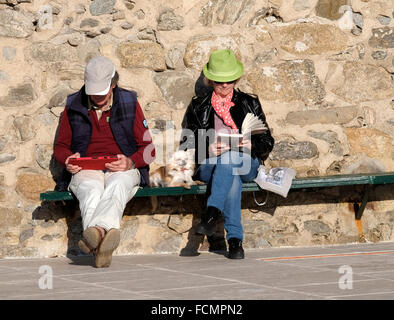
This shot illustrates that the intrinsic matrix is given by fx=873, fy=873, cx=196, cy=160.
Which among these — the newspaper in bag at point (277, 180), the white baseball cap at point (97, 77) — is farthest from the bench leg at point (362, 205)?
the white baseball cap at point (97, 77)

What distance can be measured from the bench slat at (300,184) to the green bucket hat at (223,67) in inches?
29.1

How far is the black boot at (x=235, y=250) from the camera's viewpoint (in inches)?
220

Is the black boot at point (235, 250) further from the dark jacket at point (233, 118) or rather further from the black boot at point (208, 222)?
the dark jacket at point (233, 118)

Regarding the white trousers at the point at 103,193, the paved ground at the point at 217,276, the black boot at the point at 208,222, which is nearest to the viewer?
the paved ground at the point at 217,276

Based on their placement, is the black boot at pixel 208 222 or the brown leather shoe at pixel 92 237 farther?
the black boot at pixel 208 222

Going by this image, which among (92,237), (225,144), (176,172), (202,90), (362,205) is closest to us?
(92,237)

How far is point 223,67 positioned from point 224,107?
10.9 inches

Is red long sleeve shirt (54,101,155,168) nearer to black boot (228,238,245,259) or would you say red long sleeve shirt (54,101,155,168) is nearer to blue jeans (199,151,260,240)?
blue jeans (199,151,260,240)

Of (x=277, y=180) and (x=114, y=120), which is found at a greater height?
(x=114, y=120)

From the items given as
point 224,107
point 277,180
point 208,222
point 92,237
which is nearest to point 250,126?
point 224,107

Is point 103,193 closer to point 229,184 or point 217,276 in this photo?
point 229,184

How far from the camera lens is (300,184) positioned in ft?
19.4

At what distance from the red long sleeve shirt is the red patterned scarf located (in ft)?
1.67

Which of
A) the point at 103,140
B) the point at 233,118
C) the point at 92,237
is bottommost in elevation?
the point at 92,237
